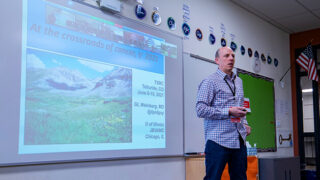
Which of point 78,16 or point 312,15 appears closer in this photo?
point 78,16

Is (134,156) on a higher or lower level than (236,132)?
lower

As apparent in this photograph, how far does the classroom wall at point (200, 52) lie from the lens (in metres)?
2.24

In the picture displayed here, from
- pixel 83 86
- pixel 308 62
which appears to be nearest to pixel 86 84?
pixel 83 86

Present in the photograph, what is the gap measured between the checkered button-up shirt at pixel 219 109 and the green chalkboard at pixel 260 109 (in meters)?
1.92

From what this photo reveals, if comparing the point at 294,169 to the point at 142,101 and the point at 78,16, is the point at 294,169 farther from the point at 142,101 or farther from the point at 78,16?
the point at 78,16

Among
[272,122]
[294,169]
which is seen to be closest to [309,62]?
[272,122]

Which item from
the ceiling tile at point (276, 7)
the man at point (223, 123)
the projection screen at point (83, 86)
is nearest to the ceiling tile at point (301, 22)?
the ceiling tile at point (276, 7)

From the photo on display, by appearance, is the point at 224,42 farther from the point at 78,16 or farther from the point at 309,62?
the point at 78,16

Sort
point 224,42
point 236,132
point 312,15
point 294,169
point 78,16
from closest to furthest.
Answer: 1. point 236,132
2. point 78,16
3. point 224,42
4. point 294,169
5. point 312,15

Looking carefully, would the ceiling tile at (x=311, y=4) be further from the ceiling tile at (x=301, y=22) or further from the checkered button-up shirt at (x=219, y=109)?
the checkered button-up shirt at (x=219, y=109)

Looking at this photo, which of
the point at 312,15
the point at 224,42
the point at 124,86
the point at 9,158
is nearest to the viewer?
the point at 9,158

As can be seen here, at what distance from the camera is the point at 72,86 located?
230 centimetres

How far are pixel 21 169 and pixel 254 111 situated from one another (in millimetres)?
3137

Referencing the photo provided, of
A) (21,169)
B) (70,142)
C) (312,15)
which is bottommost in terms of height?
(21,169)
